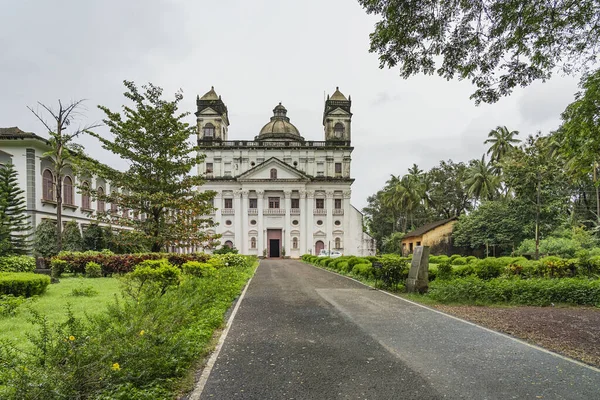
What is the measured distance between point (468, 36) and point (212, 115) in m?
44.5

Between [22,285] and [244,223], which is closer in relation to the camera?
[22,285]

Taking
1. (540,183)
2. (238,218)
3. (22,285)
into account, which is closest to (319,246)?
(238,218)

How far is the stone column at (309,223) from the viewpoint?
145 ft

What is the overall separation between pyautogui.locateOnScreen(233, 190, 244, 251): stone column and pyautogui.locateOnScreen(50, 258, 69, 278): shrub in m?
28.0

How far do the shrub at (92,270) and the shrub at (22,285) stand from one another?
564 centimetres

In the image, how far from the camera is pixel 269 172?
146ft

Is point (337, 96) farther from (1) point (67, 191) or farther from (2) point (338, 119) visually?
(1) point (67, 191)

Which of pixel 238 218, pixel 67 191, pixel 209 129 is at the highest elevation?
pixel 209 129

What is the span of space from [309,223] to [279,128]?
1456cm

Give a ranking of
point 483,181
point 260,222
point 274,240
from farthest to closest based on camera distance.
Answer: point 274,240 → point 260,222 → point 483,181

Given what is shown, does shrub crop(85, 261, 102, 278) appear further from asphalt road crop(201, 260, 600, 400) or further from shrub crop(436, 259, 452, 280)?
shrub crop(436, 259, 452, 280)

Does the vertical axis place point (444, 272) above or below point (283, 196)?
below

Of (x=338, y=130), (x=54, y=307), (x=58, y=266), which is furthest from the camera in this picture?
(x=338, y=130)

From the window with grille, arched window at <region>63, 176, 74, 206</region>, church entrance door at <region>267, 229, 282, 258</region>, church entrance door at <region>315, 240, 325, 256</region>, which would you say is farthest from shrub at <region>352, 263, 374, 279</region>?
the window with grille
